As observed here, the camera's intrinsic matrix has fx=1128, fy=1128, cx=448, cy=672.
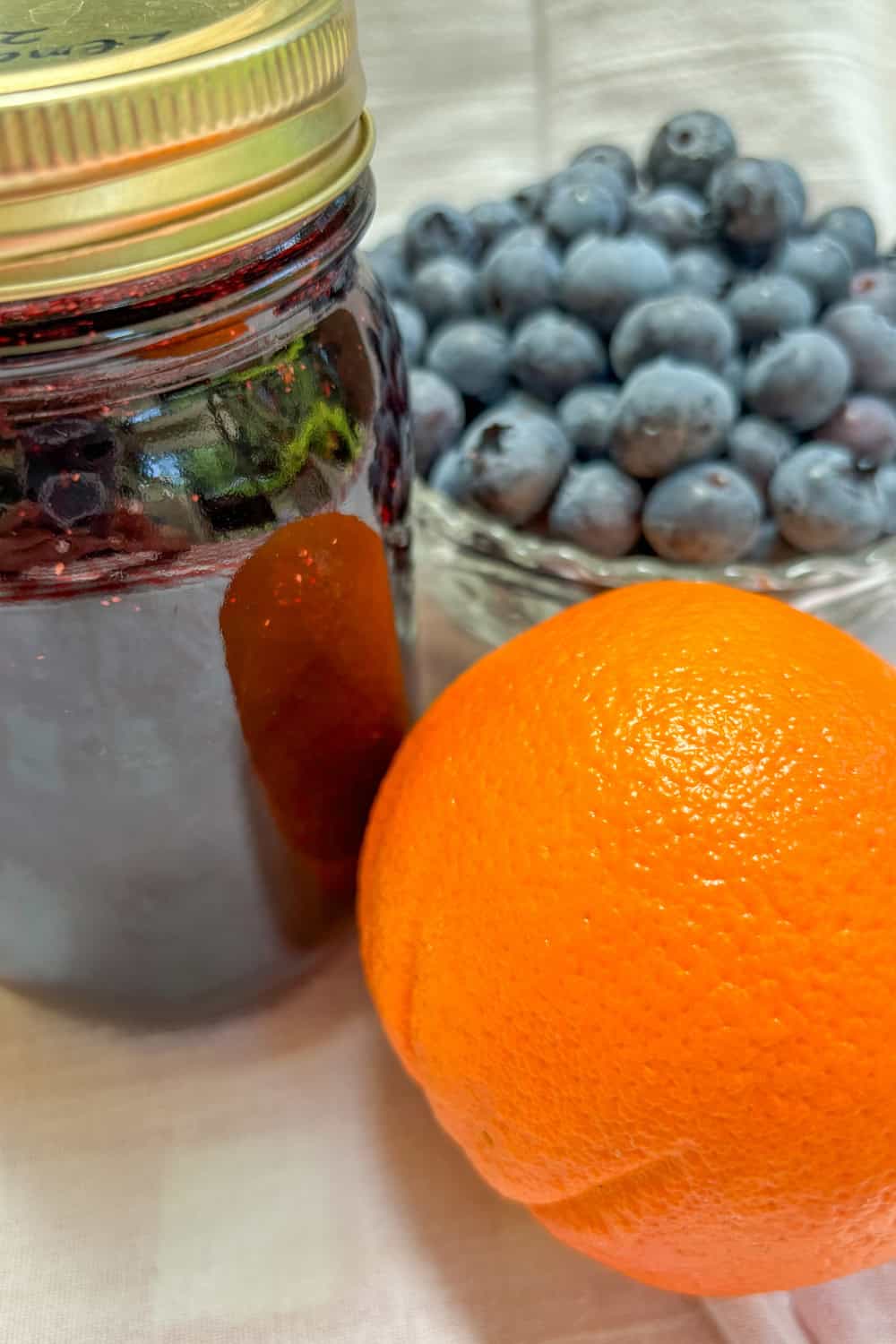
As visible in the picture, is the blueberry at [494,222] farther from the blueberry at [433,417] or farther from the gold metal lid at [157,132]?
the gold metal lid at [157,132]

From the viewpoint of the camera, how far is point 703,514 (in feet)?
1.46

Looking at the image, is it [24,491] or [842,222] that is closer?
[24,491]

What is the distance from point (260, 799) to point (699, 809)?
0.14m

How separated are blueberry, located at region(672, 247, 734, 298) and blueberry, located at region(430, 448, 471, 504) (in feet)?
0.45

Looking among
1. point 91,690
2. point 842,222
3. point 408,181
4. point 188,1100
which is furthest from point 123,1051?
point 408,181

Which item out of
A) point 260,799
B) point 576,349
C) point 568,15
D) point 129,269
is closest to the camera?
point 129,269

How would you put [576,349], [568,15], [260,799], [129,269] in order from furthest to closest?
1. [568,15]
2. [576,349]
3. [260,799]
4. [129,269]

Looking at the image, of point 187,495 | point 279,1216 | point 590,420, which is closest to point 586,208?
point 590,420

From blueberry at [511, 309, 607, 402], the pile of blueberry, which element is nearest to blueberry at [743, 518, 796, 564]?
the pile of blueberry

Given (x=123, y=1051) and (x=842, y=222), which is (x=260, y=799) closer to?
(x=123, y=1051)

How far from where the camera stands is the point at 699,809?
0.89ft

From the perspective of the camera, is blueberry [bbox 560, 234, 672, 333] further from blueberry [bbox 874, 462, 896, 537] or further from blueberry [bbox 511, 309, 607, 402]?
blueberry [bbox 874, 462, 896, 537]

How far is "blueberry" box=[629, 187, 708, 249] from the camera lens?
0.55 meters

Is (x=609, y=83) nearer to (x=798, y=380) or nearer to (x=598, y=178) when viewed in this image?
(x=598, y=178)
